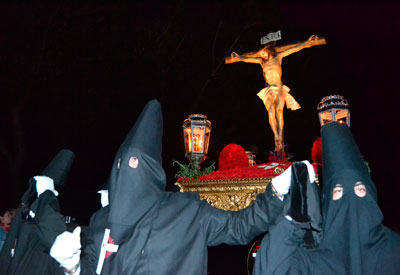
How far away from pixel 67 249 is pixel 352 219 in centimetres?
217

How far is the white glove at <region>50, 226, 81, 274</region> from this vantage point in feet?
8.67

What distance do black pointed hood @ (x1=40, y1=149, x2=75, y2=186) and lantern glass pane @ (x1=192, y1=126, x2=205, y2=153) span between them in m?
2.21

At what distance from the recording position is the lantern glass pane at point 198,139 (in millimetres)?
5879

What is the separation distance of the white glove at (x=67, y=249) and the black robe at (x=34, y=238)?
0.29 meters

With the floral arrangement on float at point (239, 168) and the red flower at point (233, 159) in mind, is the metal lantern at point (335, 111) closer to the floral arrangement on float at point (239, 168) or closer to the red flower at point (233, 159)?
the floral arrangement on float at point (239, 168)

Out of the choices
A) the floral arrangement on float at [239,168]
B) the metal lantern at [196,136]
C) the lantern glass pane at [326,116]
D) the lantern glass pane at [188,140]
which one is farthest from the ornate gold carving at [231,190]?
the lantern glass pane at [326,116]

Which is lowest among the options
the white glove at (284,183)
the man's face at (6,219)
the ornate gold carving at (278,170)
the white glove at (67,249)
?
the man's face at (6,219)

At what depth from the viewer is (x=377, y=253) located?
235 centimetres

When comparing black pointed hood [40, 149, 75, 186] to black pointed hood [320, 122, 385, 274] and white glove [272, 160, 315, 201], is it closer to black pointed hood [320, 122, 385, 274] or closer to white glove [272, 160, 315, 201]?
white glove [272, 160, 315, 201]

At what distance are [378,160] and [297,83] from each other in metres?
4.76

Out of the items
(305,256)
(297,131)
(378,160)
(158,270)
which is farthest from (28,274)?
(297,131)

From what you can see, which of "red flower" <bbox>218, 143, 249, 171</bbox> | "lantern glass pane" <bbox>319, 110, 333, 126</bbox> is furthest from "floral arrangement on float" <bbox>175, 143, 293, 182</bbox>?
"lantern glass pane" <bbox>319, 110, 333, 126</bbox>

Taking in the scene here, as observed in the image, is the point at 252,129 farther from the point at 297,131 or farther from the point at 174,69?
the point at 174,69

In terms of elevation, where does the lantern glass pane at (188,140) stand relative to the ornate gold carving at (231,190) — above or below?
above
